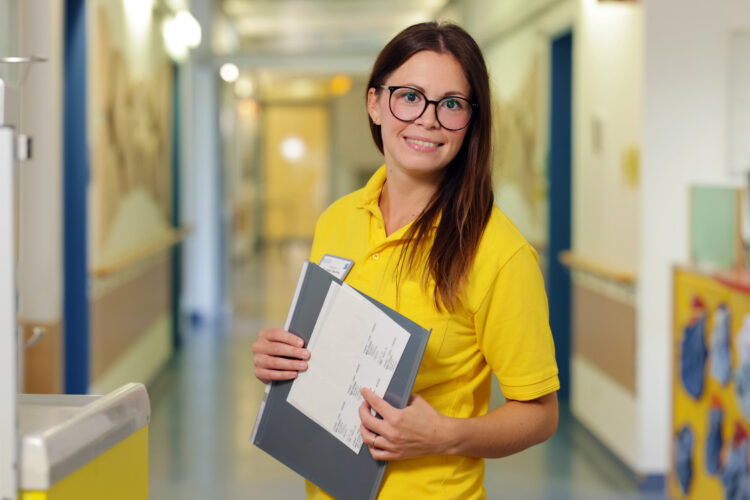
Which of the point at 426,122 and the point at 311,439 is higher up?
the point at 426,122

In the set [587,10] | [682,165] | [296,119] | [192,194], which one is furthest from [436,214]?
[296,119]

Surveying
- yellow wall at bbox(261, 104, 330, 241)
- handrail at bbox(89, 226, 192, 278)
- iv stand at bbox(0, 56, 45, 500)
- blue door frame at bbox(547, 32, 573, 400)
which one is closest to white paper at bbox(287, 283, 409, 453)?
iv stand at bbox(0, 56, 45, 500)

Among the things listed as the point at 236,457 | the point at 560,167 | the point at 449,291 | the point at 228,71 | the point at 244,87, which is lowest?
the point at 236,457

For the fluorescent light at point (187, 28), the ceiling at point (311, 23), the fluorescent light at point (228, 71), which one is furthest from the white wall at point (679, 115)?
the fluorescent light at point (228, 71)

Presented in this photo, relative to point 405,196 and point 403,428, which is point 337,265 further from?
point 403,428

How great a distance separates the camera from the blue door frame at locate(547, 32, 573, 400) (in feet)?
20.6

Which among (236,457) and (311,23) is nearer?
(236,457)

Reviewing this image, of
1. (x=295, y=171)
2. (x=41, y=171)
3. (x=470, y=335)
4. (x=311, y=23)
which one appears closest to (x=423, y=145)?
→ (x=470, y=335)

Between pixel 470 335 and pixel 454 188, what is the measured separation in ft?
0.83

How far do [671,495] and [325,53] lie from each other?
5996mm

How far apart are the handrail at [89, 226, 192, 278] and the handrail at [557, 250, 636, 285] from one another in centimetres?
277

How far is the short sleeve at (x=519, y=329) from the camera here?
1425 mm

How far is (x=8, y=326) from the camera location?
1.00 m

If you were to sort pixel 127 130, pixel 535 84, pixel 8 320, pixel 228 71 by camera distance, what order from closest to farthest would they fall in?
pixel 8 320 < pixel 127 130 < pixel 535 84 < pixel 228 71
